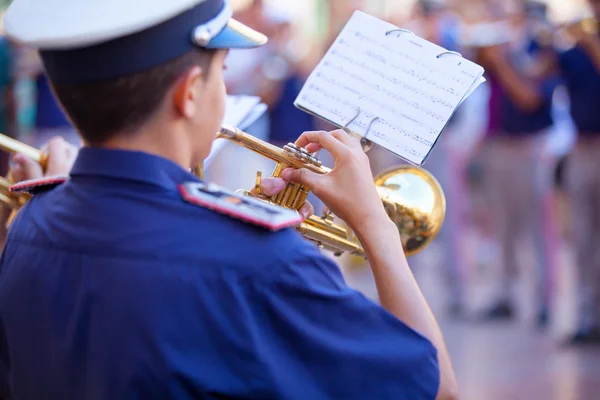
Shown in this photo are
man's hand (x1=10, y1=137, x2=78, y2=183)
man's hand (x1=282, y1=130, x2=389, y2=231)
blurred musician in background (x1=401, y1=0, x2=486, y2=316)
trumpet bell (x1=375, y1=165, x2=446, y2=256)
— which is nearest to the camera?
man's hand (x1=282, y1=130, x2=389, y2=231)

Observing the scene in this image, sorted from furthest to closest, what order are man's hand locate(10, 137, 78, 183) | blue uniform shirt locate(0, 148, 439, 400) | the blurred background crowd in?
the blurred background crowd → man's hand locate(10, 137, 78, 183) → blue uniform shirt locate(0, 148, 439, 400)

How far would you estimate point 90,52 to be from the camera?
125 centimetres

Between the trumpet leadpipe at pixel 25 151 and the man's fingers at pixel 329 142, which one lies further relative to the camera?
the trumpet leadpipe at pixel 25 151

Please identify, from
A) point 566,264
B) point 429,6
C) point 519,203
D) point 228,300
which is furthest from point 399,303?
point 566,264

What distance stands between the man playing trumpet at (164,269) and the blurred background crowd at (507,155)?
3229 millimetres

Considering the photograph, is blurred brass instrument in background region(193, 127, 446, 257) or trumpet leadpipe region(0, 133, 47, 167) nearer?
blurred brass instrument in background region(193, 127, 446, 257)

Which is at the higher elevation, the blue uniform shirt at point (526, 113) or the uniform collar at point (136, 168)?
the blue uniform shirt at point (526, 113)

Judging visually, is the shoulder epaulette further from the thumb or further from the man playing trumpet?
the thumb

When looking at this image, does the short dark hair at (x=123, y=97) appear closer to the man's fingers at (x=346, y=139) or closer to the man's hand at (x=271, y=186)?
the man's fingers at (x=346, y=139)

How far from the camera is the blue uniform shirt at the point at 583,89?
5172mm

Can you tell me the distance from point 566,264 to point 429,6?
2.97m

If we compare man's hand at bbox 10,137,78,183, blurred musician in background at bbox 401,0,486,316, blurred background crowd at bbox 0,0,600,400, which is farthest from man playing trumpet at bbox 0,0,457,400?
blurred musician in background at bbox 401,0,486,316

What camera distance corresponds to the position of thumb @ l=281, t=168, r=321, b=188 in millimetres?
1597

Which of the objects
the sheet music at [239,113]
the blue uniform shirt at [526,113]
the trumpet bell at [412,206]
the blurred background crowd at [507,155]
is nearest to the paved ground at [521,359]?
the blurred background crowd at [507,155]
